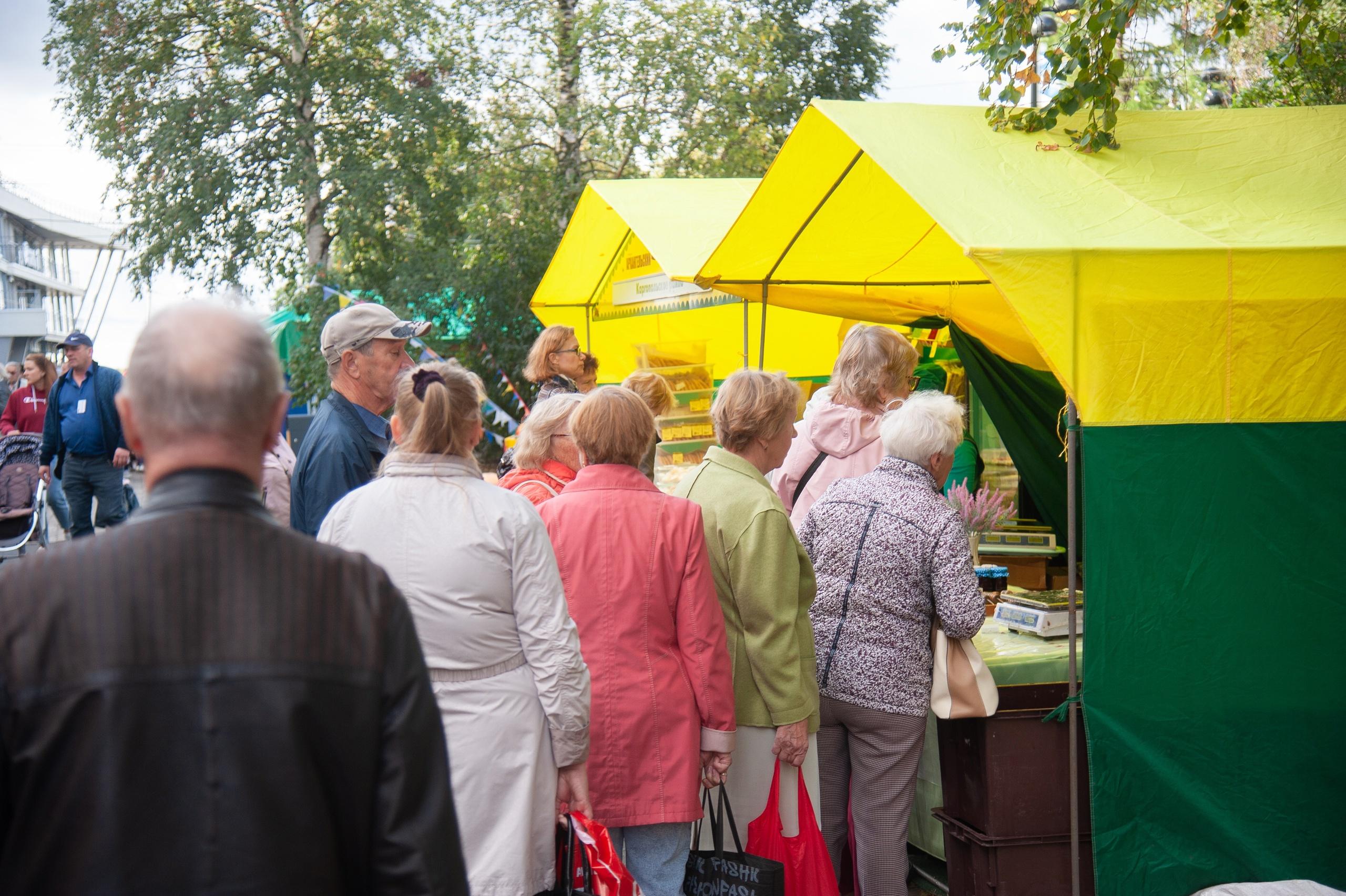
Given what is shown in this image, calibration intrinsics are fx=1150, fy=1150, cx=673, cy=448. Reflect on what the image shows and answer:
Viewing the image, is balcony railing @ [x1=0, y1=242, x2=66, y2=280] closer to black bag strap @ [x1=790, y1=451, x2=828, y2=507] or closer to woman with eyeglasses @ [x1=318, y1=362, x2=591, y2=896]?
black bag strap @ [x1=790, y1=451, x2=828, y2=507]

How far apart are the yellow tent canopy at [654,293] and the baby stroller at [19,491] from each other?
431cm

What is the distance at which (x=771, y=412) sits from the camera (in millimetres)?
3451

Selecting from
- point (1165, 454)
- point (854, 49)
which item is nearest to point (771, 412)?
point (1165, 454)

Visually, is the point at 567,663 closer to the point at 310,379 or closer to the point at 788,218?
the point at 788,218

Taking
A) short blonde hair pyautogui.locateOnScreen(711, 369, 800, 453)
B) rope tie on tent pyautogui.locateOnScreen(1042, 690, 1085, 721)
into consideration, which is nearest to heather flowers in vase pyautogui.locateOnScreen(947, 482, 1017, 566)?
rope tie on tent pyautogui.locateOnScreen(1042, 690, 1085, 721)

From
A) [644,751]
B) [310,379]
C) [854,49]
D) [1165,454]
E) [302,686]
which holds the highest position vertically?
[854,49]

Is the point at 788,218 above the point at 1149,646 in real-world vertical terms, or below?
above

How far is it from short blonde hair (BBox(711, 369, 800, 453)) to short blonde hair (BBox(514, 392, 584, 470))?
682 mm

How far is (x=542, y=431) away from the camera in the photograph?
13.2 feet

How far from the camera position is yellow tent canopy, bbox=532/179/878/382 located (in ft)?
26.3

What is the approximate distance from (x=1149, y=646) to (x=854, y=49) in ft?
47.7

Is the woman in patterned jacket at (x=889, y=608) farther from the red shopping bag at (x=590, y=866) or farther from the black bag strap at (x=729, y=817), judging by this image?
the red shopping bag at (x=590, y=866)

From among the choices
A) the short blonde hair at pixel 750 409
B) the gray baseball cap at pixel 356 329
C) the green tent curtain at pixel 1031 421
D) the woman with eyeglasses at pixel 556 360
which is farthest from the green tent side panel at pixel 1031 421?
the gray baseball cap at pixel 356 329

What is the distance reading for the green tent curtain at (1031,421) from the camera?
6.36m
